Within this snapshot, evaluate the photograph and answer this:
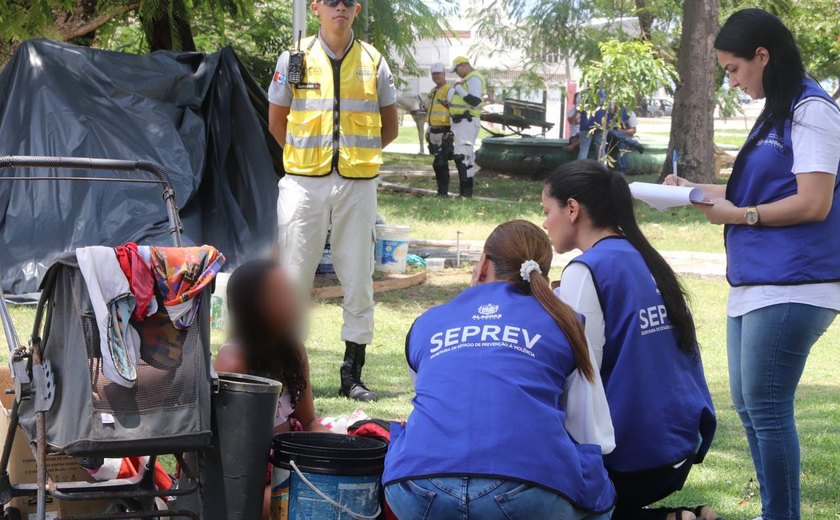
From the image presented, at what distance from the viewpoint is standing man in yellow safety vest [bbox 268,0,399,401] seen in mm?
5844

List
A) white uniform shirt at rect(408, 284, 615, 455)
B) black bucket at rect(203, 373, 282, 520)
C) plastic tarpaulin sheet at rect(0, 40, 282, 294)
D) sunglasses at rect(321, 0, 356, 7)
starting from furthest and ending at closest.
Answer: plastic tarpaulin sheet at rect(0, 40, 282, 294) → sunglasses at rect(321, 0, 356, 7) → black bucket at rect(203, 373, 282, 520) → white uniform shirt at rect(408, 284, 615, 455)

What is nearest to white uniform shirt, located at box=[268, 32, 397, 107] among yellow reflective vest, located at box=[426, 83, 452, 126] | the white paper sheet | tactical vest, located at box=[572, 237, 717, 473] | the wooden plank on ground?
the white paper sheet

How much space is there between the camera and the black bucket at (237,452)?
11.4 feet

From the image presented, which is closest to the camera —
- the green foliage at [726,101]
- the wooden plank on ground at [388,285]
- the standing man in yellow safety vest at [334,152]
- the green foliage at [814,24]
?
the standing man in yellow safety vest at [334,152]

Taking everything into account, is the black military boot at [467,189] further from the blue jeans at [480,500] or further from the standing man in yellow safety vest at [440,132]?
the blue jeans at [480,500]

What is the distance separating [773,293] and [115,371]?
212 centimetres

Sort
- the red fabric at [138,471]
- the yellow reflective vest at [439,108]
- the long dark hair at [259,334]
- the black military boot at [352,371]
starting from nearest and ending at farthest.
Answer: the long dark hair at [259,334], the red fabric at [138,471], the black military boot at [352,371], the yellow reflective vest at [439,108]

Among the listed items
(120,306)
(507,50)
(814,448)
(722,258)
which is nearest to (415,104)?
(507,50)

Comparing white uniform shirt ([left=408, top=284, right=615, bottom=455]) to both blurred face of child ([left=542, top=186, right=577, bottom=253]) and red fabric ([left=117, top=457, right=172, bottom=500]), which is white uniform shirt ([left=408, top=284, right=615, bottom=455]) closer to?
blurred face of child ([left=542, top=186, right=577, bottom=253])

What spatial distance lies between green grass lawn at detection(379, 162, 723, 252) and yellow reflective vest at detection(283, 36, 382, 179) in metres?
7.10

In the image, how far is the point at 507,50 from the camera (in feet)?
103

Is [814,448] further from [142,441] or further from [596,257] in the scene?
[142,441]

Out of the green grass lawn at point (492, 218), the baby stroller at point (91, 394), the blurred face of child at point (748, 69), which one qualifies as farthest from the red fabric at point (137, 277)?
the green grass lawn at point (492, 218)

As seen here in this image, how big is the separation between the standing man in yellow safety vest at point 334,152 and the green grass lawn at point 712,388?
53 centimetres
